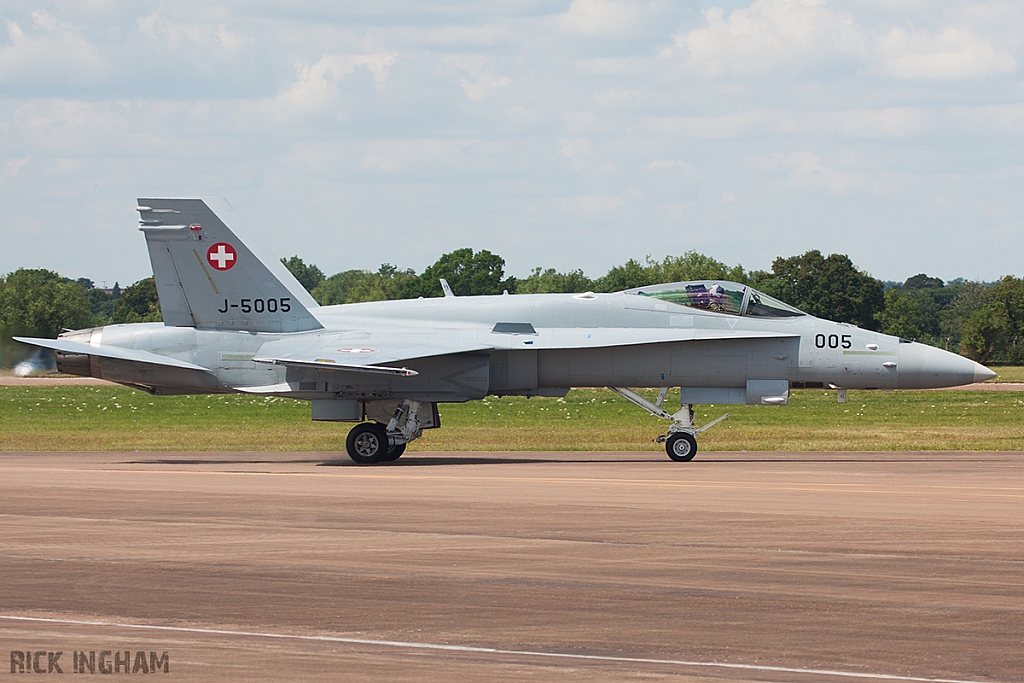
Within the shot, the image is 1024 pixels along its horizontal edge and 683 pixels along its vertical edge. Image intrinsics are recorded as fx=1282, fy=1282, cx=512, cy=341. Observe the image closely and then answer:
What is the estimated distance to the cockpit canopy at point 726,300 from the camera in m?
22.3

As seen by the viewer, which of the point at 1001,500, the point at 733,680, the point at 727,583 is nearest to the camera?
the point at 733,680

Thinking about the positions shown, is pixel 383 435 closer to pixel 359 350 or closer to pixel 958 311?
pixel 359 350

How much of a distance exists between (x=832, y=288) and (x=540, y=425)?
7332 cm

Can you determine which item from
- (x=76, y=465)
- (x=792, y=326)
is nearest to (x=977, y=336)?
(x=792, y=326)

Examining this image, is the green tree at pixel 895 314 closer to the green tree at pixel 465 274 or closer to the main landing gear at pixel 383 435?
the green tree at pixel 465 274

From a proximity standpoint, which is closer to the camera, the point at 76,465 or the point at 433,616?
the point at 433,616

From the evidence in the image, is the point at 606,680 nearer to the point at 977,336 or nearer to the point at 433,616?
the point at 433,616

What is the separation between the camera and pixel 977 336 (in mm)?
93500

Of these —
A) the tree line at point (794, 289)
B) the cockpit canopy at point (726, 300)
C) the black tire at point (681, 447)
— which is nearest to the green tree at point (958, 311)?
the tree line at point (794, 289)

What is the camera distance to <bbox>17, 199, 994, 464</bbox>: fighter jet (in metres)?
22.0

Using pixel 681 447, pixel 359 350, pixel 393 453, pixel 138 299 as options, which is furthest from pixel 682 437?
pixel 138 299

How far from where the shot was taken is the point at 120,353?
72.8 feet

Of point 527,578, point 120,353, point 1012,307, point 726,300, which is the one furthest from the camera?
point 1012,307

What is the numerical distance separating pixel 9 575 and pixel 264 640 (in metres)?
3.22
